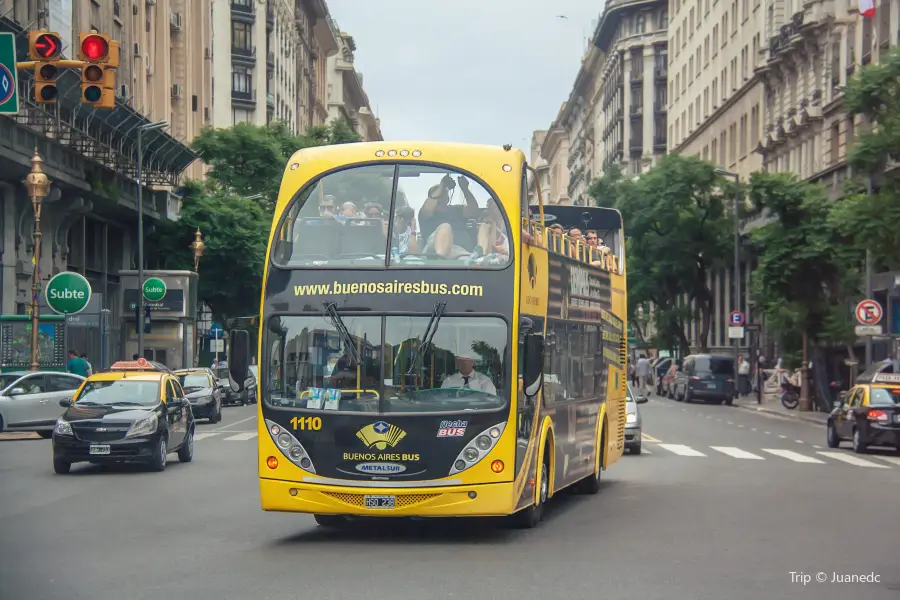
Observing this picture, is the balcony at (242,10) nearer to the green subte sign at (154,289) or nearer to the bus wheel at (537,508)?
the green subte sign at (154,289)

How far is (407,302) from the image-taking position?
13938 mm

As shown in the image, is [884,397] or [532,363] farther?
[884,397]

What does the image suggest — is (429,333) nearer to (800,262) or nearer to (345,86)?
(800,262)

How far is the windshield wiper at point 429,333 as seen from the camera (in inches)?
545

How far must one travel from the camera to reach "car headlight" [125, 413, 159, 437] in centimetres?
2298

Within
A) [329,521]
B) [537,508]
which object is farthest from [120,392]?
[537,508]

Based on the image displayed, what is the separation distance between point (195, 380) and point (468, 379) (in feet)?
91.6

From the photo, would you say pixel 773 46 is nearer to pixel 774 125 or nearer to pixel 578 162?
pixel 774 125

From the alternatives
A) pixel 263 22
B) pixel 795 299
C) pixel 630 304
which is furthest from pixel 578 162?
pixel 795 299

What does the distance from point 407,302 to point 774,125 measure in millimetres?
55688

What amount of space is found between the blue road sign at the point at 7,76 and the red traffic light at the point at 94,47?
0.79m

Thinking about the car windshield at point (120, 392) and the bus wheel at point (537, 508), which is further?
the car windshield at point (120, 392)

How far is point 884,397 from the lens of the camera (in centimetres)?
2983

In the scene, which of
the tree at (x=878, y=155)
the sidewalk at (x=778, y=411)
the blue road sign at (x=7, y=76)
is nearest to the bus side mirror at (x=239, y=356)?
the blue road sign at (x=7, y=76)
